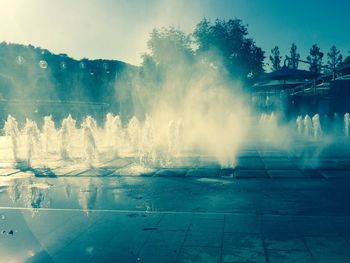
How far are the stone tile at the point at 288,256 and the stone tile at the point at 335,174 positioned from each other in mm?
4908

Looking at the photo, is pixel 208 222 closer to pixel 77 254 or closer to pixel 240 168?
pixel 77 254

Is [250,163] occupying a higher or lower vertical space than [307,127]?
lower

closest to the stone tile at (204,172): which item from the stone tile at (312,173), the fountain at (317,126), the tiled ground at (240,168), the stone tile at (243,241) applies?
the tiled ground at (240,168)

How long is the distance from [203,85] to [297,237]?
112ft

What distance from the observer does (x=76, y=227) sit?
563 centimetres

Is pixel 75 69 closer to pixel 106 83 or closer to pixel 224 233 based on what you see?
pixel 106 83

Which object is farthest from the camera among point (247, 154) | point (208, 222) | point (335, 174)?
point (247, 154)

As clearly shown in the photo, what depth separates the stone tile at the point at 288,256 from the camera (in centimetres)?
425

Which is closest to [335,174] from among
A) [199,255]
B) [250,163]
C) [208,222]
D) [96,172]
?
[250,163]

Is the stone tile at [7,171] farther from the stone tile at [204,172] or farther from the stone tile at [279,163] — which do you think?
the stone tile at [279,163]

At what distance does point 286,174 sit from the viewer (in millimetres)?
9406

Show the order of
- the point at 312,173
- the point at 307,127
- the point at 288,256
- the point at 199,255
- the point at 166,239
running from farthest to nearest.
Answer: the point at 307,127
the point at 312,173
the point at 166,239
the point at 199,255
the point at 288,256

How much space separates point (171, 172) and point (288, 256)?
589 centimetres

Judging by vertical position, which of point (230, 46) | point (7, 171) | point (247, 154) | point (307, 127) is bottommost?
point (7, 171)
